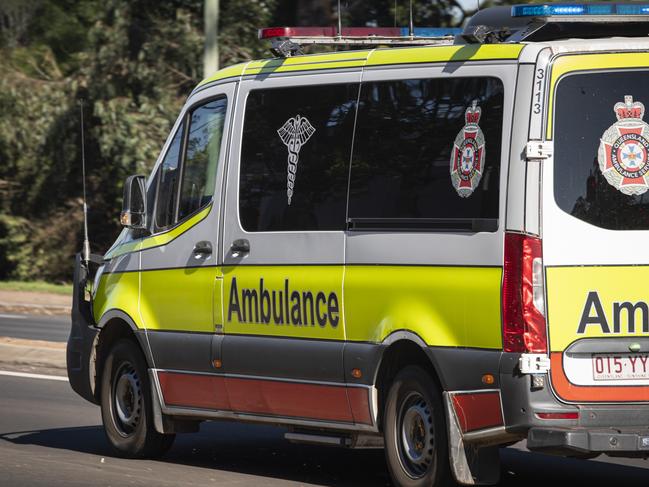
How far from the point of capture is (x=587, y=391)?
688 centimetres

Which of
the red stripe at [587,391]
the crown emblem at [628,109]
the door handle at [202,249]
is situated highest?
the crown emblem at [628,109]

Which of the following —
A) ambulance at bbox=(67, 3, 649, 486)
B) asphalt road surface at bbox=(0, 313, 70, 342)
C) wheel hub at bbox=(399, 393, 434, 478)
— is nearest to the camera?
ambulance at bbox=(67, 3, 649, 486)

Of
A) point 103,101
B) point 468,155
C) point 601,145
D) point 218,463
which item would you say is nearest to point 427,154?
point 468,155

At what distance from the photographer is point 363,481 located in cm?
848

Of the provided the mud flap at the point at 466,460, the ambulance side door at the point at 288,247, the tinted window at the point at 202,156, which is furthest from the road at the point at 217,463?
the tinted window at the point at 202,156

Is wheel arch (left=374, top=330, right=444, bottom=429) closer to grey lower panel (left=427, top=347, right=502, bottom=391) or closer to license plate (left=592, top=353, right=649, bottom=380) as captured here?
grey lower panel (left=427, top=347, right=502, bottom=391)

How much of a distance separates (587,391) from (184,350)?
9.86 ft

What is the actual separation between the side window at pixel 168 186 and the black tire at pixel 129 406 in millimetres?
866

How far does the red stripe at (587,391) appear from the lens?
684 cm

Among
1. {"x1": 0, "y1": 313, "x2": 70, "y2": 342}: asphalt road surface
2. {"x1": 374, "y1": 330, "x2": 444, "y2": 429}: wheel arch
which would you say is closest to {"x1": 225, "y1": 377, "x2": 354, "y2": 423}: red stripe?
{"x1": 374, "y1": 330, "x2": 444, "y2": 429}: wheel arch

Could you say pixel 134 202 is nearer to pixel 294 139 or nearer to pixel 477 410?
pixel 294 139

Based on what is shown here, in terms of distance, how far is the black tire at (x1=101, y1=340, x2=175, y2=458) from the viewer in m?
9.41

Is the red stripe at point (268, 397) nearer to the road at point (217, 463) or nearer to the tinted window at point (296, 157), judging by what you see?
the road at point (217, 463)

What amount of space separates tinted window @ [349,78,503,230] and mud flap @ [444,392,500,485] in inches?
37.8
